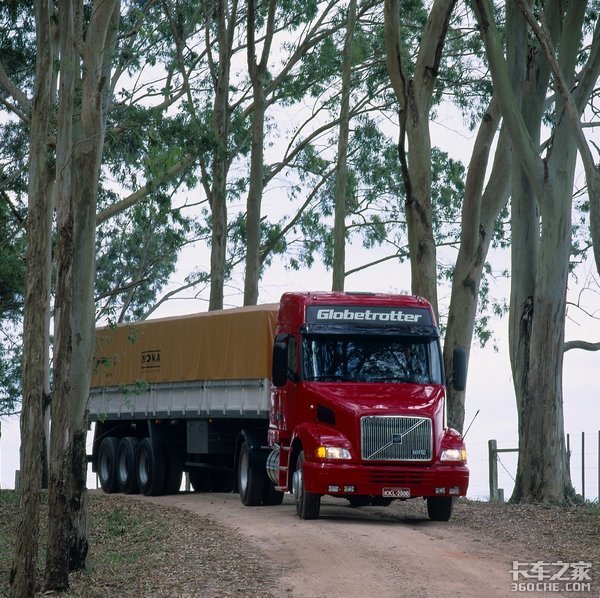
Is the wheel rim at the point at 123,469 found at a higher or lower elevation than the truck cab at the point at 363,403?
lower

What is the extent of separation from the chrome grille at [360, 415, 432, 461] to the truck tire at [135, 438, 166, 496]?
28.1 ft

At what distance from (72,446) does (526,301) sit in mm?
9973

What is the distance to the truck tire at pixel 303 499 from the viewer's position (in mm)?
17516

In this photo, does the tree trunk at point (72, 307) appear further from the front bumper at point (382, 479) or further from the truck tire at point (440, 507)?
the truck tire at point (440, 507)

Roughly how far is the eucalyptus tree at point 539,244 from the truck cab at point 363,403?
10.7ft

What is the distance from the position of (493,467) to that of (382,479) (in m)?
11.0

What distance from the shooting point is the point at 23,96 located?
1110 inches

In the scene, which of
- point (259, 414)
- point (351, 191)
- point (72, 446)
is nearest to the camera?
point (72, 446)

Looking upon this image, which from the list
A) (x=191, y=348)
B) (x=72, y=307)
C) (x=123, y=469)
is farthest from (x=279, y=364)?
(x=123, y=469)

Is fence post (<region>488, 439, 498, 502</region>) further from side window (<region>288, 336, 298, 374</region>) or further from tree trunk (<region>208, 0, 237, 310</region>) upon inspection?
side window (<region>288, 336, 298, 374</region>)

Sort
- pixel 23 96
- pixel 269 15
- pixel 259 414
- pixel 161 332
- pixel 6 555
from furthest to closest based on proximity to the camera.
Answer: pixel 269 15 → pixel 23 96 → pixel 161 332 → pixel 259 414 → pixel 6 555

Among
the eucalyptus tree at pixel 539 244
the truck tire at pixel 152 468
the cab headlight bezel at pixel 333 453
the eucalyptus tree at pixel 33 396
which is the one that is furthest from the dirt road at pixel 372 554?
the truck tire at pixel 152 468

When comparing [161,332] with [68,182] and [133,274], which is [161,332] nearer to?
[68,182]

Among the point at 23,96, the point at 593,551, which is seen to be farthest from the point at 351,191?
the point at 593,551
